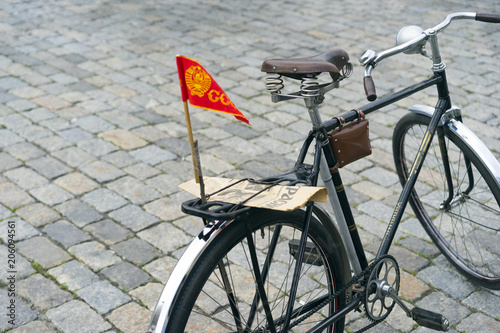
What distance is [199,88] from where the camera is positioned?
1.97 metres

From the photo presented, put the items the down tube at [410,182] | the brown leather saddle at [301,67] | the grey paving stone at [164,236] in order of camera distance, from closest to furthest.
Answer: the brown leather saddle at [301,67] < the down tube at [410,182] < the grey paving stone at [164,236]

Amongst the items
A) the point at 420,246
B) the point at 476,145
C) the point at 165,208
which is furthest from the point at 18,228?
the point at 476,145

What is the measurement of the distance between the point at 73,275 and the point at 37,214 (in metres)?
0.77

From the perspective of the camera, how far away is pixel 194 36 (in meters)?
7.62

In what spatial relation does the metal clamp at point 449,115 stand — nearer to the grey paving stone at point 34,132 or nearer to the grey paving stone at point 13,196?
the grey paving stone at point 13,196

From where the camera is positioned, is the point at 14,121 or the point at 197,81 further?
the point at 14,121

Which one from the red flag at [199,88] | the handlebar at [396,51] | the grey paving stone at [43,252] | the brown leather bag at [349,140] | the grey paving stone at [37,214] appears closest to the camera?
the red flag at [199,88]

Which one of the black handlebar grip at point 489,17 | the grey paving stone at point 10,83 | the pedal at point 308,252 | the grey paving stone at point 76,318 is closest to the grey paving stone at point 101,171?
the grey paving stone at point 76,318

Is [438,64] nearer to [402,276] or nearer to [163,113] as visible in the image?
[402,276]

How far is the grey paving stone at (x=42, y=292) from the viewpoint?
319 cm

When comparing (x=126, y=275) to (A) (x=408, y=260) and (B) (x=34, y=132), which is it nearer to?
(A) (x=408, y=260)

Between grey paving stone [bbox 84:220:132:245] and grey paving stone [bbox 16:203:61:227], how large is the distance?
0.28 meters

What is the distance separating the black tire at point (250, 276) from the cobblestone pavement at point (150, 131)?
1.06ft

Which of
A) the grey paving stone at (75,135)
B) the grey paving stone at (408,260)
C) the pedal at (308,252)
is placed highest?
the pedal at (308,252)
